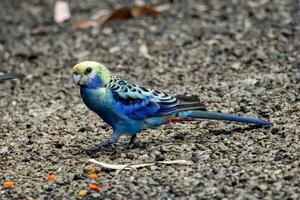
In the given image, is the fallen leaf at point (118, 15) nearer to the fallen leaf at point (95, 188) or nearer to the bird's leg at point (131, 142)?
the bird's leg at point (131, 142)

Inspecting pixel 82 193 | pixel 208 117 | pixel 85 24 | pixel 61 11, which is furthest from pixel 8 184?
pixel 61 11

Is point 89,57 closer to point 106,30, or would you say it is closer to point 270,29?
point 106,30

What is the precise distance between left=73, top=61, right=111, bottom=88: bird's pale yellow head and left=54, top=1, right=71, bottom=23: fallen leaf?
561 centimetres

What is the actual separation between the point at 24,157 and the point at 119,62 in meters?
3.44

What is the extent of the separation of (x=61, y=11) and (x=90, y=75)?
600 centimetres

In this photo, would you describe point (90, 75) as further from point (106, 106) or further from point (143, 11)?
point (143, 11)

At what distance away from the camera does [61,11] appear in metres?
12.1

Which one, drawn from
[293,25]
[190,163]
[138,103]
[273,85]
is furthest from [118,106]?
[293,25]

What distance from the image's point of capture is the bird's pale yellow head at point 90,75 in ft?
20.7

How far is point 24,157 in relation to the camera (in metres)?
6.72

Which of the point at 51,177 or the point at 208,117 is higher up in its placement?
the point at 208,117

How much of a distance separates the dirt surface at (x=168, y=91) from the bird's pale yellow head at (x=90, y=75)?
2.02 ft

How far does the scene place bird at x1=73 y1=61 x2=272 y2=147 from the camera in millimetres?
6340

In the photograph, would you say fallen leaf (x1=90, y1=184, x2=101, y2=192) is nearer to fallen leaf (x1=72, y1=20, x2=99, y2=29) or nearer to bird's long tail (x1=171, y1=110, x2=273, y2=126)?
bird's long tail (x1=171, y1=110, x2=273, y2=126)
